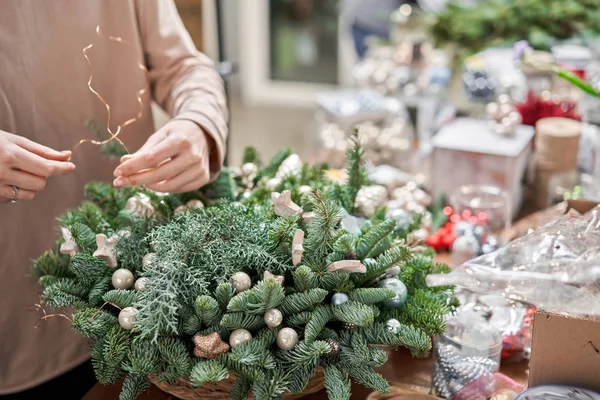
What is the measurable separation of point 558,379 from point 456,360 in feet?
0.48

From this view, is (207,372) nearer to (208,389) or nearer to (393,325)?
(208,389)

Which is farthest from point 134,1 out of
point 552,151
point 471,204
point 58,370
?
point 552,151

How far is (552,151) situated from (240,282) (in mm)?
955

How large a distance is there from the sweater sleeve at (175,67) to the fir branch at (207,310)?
0.31 m

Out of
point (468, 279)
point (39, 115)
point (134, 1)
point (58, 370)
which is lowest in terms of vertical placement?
point (58, 370)

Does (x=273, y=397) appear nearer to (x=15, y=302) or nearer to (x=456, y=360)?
(x=456, y=360)

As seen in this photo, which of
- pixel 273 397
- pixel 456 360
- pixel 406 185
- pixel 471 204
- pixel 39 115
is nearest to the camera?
pixel 273 397

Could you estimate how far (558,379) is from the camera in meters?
0.77

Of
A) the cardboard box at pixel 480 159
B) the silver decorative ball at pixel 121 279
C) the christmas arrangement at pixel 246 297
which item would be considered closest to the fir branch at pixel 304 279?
the christmas arrangement at pixel 246 297

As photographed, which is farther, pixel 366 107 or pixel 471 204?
pixel 366 107

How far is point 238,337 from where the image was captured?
748 mm

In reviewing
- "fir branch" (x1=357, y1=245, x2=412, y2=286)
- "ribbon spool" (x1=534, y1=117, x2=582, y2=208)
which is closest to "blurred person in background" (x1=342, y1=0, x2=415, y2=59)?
"ribbon spool" (x1=534, y1=117, x2=582, y2=208)

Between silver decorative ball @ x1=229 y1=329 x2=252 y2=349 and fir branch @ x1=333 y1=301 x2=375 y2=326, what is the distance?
4.2 inches

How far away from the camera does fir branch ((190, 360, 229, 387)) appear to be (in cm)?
70
